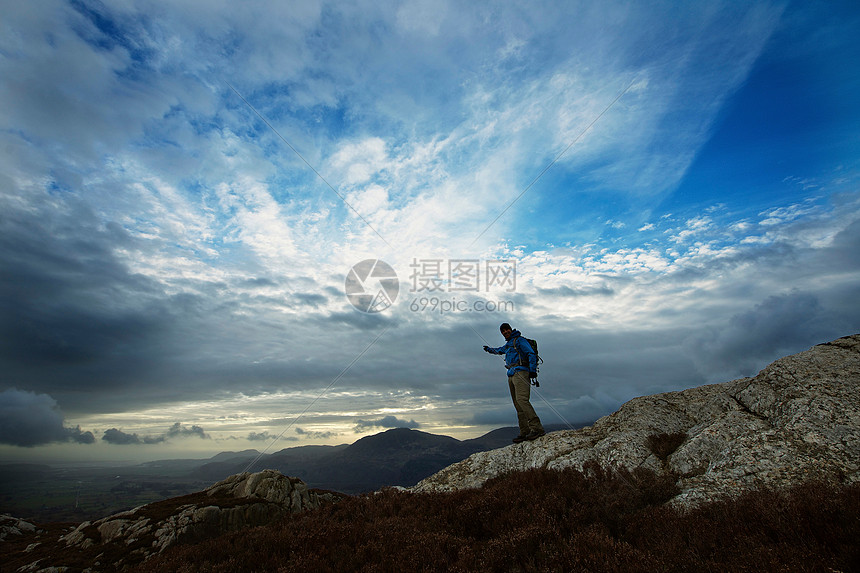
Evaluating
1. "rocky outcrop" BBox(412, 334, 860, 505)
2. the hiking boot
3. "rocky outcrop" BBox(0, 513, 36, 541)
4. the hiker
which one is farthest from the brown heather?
"rocky outcrop" BBox(0, 513, 36, 541)

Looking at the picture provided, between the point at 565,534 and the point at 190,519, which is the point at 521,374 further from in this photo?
the point at 190,519

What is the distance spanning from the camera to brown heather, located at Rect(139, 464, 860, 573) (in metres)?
4.80

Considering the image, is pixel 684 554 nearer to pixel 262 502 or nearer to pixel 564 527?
pixel 564 527

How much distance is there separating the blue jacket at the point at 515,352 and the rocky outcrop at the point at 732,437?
2.60m

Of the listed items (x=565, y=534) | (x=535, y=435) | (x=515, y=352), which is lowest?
(x=565, y=534)

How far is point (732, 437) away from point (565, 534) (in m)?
5.33

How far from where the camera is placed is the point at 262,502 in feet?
41.5

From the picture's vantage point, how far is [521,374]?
14391mm

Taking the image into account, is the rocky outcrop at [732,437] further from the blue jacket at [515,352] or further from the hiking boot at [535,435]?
the blue jacket at [515,352]

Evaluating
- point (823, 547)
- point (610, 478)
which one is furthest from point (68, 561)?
point (823, 547)

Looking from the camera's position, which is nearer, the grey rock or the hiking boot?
the grey rock

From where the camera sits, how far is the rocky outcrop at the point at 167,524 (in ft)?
31.4

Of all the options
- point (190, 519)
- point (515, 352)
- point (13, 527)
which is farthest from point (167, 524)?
point (13, 527)

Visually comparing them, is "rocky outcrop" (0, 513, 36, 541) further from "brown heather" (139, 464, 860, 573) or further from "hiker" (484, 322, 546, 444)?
"hiker" (484, 322, 546, 444)
